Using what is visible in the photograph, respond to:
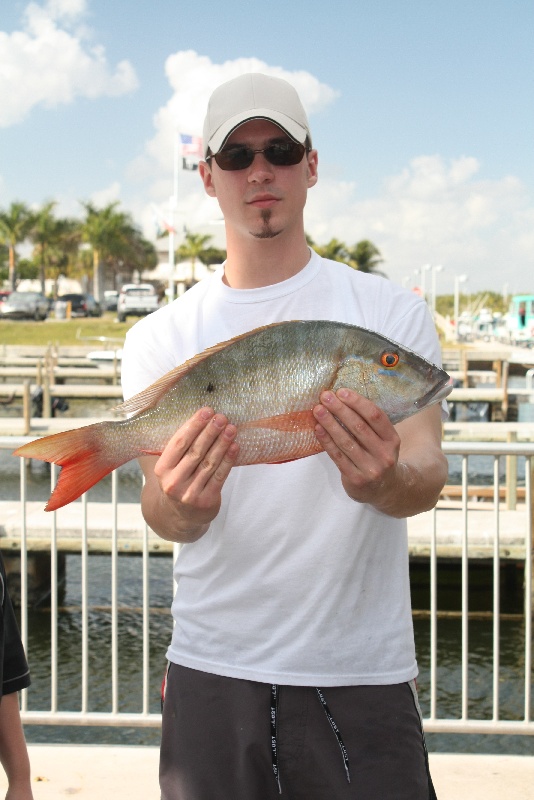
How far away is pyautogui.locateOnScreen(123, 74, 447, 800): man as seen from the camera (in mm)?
1867

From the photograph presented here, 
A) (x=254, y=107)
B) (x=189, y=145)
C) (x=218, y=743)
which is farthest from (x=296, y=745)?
(x=189, y=145)

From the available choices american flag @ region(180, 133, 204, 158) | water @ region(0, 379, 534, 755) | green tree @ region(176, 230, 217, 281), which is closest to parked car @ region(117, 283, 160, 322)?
american flag @ region(180, 133, 204, 158)

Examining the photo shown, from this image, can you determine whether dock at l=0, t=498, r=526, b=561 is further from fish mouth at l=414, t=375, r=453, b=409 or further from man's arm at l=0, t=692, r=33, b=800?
fish mouth at l=414, t=375, r=453, b=409

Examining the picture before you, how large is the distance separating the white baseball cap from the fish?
60 centimetres

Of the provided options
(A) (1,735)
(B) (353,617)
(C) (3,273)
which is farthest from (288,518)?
(C) (3,273)

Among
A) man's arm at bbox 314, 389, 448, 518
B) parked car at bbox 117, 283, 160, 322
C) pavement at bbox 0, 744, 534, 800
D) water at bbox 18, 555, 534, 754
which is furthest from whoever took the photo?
parked car at bbox 117, 283, 160, 322

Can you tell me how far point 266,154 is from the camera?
2.21 metres

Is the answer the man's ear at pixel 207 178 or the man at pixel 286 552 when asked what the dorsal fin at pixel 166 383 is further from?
the man's ear at pixel 207 178

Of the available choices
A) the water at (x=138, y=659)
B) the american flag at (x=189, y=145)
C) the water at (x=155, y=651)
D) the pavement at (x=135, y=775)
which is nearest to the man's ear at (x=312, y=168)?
the pavement at (x=135, y=775)

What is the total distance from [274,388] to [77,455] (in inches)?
18.4

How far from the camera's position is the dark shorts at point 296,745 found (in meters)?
1.91

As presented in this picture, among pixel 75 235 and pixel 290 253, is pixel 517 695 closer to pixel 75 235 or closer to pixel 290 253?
pixel 290 253

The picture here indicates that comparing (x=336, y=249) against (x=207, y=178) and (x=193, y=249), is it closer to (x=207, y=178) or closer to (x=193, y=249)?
(x=193, y=249)

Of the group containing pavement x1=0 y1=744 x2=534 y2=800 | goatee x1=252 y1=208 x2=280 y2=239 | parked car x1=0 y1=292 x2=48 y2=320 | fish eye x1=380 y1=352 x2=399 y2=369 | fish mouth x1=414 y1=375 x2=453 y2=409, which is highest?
parked car x1=0 y1=292 x2=48 y2=320
